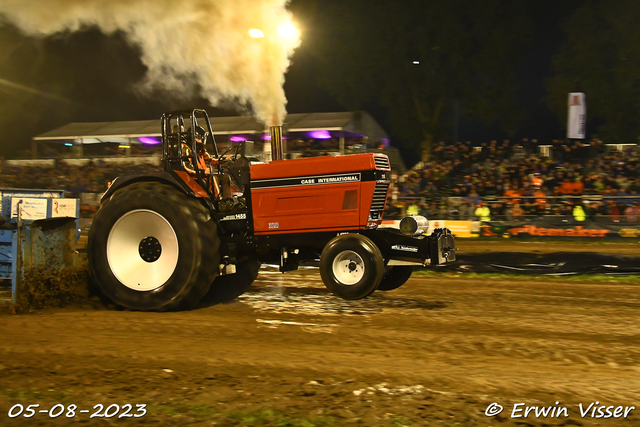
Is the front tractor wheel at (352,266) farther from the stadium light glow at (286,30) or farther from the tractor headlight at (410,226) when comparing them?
the stadium light glow at (286,30)

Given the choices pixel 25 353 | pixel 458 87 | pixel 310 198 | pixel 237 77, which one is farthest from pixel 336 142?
pixel 25 353

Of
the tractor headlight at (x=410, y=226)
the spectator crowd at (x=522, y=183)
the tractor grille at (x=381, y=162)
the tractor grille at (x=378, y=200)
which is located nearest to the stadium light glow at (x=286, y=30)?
the tractor grille at (x=381, y=162)

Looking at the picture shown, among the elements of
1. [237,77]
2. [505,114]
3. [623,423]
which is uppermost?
[505,114]

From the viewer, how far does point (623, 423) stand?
11.4 feet

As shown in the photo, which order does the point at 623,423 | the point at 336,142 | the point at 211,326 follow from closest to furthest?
the point at 623,423, the point at 211,326, the point at 336,142

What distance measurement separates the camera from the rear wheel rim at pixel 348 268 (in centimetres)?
648

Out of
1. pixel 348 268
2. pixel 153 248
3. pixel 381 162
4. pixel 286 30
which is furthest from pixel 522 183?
pixel 153 248

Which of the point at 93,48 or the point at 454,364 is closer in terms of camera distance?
the point at 454,364

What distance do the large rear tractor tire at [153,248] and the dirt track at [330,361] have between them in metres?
0.25

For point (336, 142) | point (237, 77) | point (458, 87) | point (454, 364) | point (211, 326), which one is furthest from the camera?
point (458, 87)

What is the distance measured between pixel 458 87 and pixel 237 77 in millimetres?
20202

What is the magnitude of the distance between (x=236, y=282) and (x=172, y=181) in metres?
1.76

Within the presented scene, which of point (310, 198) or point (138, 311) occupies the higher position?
point (310, 198)

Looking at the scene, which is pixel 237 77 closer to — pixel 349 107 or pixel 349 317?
pixel 349 317
